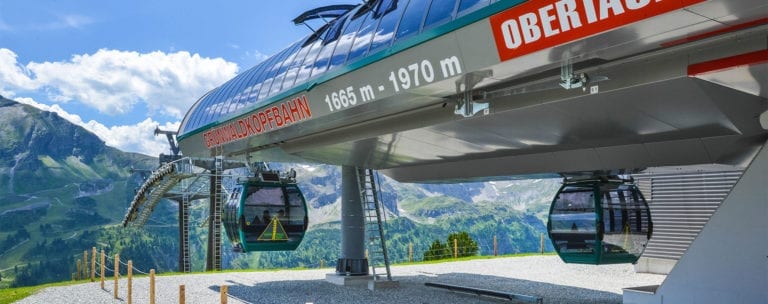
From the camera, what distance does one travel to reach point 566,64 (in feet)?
23.8

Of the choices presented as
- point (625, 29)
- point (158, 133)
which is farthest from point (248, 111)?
point (158, 133)

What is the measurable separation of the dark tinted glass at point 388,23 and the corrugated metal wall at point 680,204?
1309cm

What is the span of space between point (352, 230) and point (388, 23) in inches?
382

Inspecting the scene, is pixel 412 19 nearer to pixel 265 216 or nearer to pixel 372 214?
pixel 265 216

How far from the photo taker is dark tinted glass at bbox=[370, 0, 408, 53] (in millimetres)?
9766

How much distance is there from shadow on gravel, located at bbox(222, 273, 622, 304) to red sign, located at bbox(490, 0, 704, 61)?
9162mm

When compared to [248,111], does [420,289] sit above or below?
below

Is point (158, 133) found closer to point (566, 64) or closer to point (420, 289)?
point (420, 289)

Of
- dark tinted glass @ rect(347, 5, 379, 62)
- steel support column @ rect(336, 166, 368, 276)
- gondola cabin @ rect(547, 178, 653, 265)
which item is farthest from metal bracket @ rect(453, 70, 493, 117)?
steel support column @ rect(336, 166, 368, 276)

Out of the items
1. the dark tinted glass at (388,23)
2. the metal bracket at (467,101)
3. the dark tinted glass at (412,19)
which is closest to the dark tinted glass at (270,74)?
the dark tinted glass at (388,23)

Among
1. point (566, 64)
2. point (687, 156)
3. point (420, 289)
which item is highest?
point (566, 64)

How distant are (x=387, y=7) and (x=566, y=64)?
4.15 meters

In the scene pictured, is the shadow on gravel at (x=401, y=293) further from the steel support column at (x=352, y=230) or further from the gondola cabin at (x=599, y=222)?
the gondola cabin at (x=599, y=222)

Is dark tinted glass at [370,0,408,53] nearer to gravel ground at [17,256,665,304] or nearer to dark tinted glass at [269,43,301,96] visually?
dark tinted glass at [269,43,301,96]
